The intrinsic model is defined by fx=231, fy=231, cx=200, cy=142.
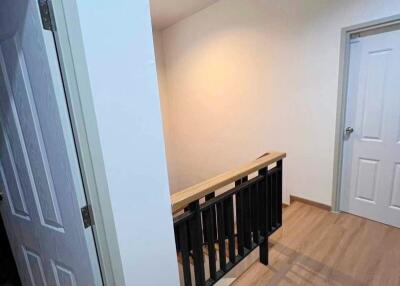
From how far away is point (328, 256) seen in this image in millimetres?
1973

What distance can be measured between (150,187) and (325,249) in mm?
1905

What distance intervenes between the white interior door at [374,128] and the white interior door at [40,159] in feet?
8.46

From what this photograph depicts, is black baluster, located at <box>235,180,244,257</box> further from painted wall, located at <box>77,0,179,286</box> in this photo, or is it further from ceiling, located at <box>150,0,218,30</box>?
ceiling, located at <box>150,0,218,30</box>

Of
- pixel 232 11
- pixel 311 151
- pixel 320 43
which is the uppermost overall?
pixel 232 11

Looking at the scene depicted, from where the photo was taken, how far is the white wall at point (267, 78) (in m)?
2.39

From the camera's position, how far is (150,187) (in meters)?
0.92

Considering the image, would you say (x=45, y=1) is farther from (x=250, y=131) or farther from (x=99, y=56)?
(x=250, y=131)

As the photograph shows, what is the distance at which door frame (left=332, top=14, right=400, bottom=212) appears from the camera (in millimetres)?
2059

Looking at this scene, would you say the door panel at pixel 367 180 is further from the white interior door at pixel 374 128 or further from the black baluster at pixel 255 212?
the black baluster at pixel 255 212

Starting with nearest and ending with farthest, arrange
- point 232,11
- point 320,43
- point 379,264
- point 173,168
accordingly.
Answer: point 379,264 < point 320,43 < point 232,11 < point 173,168

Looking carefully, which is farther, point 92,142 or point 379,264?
point 379,264

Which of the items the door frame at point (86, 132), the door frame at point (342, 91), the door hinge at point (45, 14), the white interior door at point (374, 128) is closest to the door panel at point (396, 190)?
the white interior door at point (374, 128)

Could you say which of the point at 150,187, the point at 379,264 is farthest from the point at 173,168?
the point at 150,187

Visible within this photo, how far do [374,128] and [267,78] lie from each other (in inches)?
48.7
